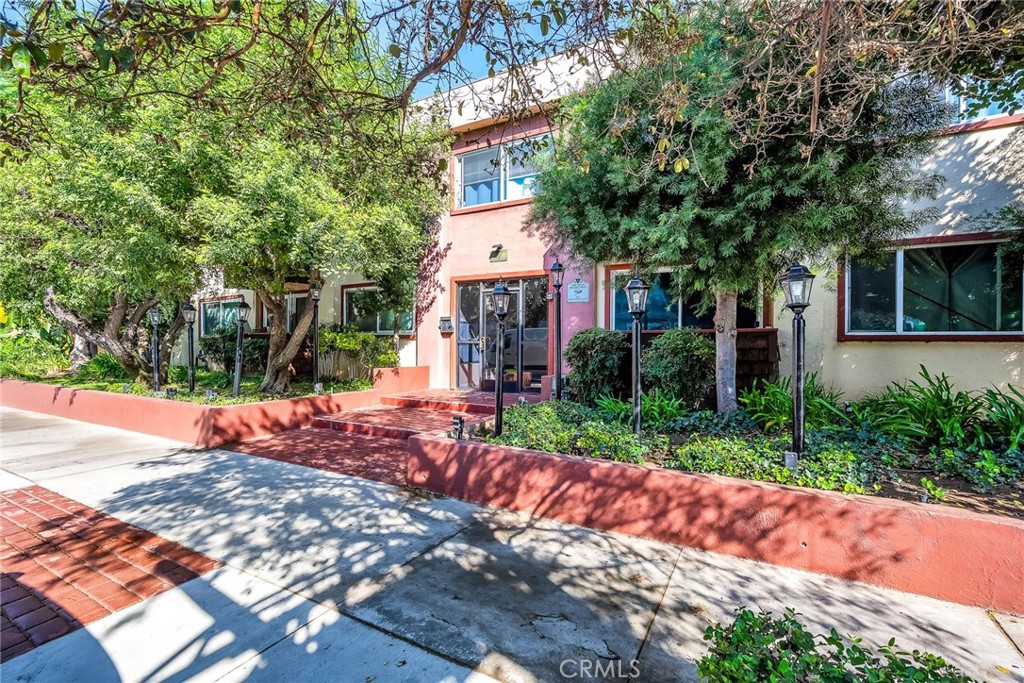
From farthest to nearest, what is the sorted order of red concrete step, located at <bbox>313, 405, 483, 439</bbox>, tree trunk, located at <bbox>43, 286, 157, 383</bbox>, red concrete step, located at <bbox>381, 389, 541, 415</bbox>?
tree trunk, located at <bbox>43, 286, 157, 383</bbox> → red concrete step, located at <bbox>381, 389, 541, 415</bbox> → red concrete step, located at <bbox>313, 405, 483, 439</bbox>

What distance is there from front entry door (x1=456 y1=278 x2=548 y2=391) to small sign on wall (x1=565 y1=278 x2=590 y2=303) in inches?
20.7

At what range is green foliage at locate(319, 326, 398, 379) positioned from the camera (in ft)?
32.8

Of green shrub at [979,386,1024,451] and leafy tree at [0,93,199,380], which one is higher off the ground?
leafy tree at [0,93,199,380]

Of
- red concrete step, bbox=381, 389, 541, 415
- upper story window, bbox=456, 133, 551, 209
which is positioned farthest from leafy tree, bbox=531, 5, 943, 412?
upper story window, bbox=456, 133, 551, 209

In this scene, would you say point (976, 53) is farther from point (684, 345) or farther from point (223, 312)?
point (223, 312)

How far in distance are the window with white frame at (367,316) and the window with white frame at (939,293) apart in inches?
343

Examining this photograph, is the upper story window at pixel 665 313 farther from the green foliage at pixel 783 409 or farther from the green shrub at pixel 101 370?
the green shrub at pixel 101 370

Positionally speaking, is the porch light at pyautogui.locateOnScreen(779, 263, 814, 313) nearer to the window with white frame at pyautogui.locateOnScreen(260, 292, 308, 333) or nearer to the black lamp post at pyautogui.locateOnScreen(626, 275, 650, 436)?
the black lamp post at pyautogui.locateOnScreen(626, 275, 650, 436)

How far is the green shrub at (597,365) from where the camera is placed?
22.0 ft

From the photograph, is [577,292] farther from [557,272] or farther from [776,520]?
[776,520]

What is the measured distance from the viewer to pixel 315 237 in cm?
681

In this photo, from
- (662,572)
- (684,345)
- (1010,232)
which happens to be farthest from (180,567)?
(1010,232)

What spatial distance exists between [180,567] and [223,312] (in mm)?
14244

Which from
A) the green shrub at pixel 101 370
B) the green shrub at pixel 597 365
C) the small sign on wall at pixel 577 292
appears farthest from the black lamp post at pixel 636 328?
the green shrub at pixel 101 370
